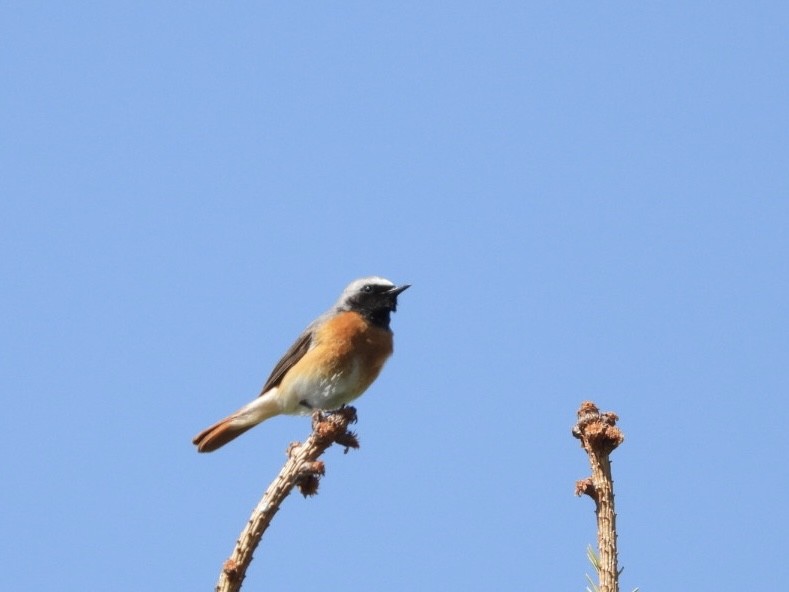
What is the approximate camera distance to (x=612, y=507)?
3637mm

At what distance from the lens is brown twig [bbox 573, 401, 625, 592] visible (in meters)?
3.53

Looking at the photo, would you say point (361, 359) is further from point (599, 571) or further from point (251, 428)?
point (599, 571)

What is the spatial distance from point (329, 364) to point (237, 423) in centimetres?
95

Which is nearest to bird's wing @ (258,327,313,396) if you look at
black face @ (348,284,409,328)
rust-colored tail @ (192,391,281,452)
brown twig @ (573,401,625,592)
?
rust-colored tail @ (192,391,281,452)

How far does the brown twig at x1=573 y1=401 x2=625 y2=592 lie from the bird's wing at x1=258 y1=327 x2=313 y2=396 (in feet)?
17.6

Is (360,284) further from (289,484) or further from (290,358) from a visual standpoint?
(289,484)

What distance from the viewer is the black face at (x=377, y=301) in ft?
30.1

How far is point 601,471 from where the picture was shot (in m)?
3.70

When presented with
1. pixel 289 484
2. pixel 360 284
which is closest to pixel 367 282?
pixel 360 284

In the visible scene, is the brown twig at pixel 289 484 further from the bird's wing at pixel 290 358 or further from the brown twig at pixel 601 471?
the bird's wing at pixel 290 358

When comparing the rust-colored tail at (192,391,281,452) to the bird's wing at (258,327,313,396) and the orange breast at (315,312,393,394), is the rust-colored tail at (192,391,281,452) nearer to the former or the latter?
the bird's wing at (258,327,313,396)

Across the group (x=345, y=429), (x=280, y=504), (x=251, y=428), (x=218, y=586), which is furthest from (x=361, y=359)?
(x=218, y=586)

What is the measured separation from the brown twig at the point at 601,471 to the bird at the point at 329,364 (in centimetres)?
491

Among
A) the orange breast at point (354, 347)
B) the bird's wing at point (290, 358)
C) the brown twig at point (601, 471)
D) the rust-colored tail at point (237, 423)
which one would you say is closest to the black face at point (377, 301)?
the orange breast at point (354, 347)
